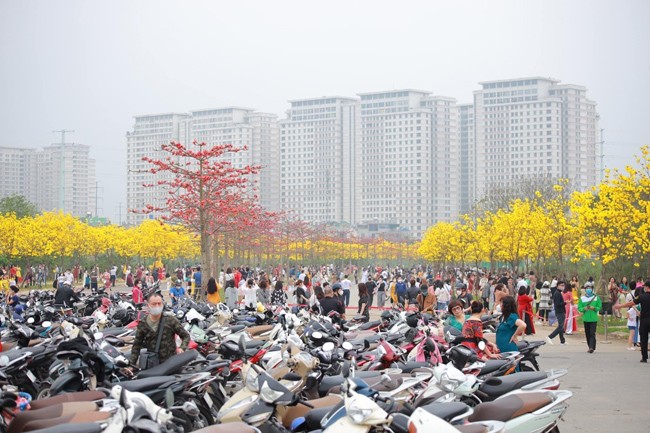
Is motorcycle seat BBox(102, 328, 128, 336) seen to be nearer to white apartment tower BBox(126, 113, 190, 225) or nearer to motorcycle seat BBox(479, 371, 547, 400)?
motorcycle seat BBox(479, 371, 547, 400)

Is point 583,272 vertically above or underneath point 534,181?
underneath

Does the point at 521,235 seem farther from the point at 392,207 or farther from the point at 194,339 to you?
the point at 392,207

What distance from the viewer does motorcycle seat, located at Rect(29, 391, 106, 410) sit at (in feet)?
27.2

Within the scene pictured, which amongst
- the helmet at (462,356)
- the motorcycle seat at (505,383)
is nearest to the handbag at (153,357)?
the helmet at (462,356)

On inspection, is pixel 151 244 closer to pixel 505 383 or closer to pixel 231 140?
pixel 505 383

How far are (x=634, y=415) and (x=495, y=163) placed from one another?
536ft

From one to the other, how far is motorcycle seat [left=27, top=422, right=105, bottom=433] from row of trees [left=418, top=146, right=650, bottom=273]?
22656mm

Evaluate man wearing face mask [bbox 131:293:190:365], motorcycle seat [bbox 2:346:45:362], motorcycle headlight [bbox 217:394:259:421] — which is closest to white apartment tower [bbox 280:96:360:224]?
motorcycle seat [bbox 2:346:45:362]

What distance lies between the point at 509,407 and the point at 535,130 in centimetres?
16443

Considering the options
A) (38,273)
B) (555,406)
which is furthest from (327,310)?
(38,273)

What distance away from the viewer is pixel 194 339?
13703 mm

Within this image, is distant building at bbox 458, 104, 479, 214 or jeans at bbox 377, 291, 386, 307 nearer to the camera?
jeans at bbox 377, 291, 386, 307

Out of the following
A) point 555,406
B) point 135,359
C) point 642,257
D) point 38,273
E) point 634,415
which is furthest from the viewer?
point 38,273

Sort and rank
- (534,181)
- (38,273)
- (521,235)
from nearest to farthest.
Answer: (521,235) → (38,273) → (534,181)
